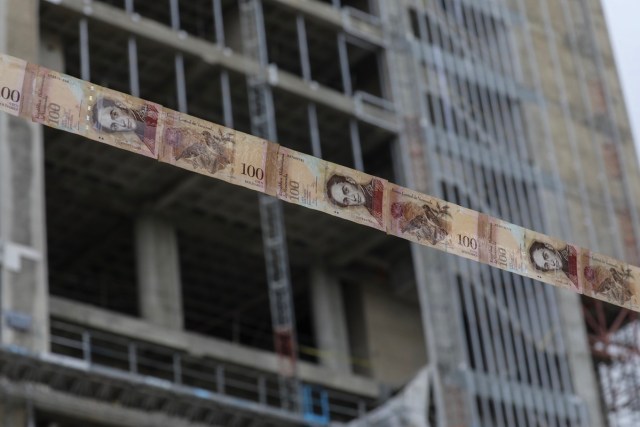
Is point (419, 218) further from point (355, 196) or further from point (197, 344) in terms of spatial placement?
point (197, 344)

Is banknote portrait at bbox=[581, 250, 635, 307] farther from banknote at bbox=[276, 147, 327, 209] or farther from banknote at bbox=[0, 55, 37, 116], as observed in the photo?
banknote at bbox=[0, 55, 37, 116]

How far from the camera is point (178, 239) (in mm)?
68938

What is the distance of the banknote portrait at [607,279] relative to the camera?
80.2 ft

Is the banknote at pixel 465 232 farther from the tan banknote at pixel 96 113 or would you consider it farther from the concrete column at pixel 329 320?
the concrete column at pixel 329 320

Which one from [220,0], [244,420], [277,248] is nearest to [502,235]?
[244,420]

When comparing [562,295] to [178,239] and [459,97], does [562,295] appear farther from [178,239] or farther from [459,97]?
[178,239]

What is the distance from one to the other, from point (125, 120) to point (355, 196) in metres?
3.69

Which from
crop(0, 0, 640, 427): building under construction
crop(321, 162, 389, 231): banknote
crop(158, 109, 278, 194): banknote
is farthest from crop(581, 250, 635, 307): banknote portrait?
crop(0, 0, 640, 427): building under construction

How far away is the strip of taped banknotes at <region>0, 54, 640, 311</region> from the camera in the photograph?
818 inches

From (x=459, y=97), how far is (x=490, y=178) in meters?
3.98

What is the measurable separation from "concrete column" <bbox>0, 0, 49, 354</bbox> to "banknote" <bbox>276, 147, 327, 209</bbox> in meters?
29.1

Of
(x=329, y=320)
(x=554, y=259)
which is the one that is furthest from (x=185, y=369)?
(x=554, y=259)

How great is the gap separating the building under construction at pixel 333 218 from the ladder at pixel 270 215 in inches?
4.4

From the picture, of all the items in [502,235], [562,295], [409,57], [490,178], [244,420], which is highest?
[409,57]
